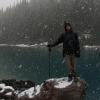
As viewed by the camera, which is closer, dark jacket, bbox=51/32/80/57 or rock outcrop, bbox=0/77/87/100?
rock outcrop, bbox=0/77/87/100

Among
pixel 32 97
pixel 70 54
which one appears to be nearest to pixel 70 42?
pixel 70 54

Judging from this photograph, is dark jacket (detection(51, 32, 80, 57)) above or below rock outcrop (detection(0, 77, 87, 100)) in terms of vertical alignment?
above

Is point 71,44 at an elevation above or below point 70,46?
above

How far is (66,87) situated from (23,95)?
2.69m

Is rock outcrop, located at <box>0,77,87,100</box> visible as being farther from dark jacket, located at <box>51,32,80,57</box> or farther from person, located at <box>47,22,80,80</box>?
dark jacket, located at <box>51,32,80,57</box>

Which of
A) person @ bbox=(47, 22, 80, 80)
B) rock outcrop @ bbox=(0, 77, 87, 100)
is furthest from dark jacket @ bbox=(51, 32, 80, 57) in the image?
rock outcrop @ bbox=(0, 77, 87, 100)

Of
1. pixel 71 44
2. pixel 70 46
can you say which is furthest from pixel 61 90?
pixel 71 44

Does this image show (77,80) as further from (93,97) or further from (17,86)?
(93,97)

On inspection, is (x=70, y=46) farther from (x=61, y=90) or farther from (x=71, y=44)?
(x=61, y=90)

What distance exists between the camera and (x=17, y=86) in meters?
23.4

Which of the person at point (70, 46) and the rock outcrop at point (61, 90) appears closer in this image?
the rock outcrop at point (61, 90)

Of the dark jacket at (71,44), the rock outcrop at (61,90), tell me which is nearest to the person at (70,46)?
the dark jacket at (71,44)

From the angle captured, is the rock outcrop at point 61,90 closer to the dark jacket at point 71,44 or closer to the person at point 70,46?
the person at point 70,46

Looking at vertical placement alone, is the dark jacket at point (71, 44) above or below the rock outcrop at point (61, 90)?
above
